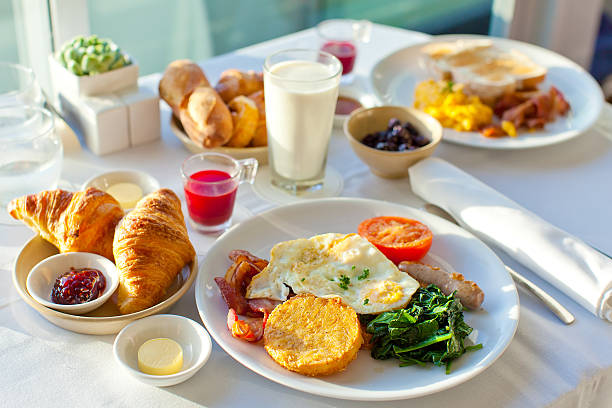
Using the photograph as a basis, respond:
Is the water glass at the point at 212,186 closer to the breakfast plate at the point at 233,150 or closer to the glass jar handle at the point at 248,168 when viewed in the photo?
the glass jar handle at the point at 248,168

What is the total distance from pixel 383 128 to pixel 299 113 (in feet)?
1.13

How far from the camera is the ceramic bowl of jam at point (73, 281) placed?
4.06 ft

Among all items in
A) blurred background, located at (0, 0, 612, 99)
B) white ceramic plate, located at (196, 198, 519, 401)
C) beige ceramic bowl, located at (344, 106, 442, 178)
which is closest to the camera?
white ceramic plate, located at (196, 198, 519, 401)

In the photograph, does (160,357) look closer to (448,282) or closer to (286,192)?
(448,282)

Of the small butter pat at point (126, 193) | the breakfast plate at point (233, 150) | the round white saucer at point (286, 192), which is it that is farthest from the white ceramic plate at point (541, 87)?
the small butter pat at point (126, 193)

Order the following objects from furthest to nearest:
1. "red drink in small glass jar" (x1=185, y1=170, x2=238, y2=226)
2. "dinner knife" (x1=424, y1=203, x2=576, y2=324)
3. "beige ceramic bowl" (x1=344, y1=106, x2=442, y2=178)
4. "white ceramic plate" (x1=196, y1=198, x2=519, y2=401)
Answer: "beige ceramic bowl" (x1=344, y1=106, x2=442, y2=178) → "red drink in small glass jar" (x1=185, y1=170, x2=238, y2=226) → "dinner knife" (x1=424, y1=203, x2=576, y2=324) → "white ceramic plate" (x1=196, y1=198, x2=519, y2=401)

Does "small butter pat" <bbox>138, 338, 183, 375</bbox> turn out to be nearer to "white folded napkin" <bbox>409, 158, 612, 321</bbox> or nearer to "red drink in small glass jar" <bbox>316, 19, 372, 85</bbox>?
"white folded napkin" <bbox>409, 158, 612, 321</bbox>

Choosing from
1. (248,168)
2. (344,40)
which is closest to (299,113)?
(248,168)

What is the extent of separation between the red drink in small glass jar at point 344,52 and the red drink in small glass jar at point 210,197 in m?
0.80

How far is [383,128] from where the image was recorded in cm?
186

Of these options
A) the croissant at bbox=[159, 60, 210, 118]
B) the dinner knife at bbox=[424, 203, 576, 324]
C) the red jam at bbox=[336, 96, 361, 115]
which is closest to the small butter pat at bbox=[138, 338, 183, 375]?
the dinner knife at bbox=[424, 203, 576, 324]

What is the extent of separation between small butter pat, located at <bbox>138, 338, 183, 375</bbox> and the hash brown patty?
6.2 inches

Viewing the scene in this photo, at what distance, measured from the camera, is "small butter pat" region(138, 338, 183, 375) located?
Result: 114 centimetres

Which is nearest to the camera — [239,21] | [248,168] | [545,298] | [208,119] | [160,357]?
[160,357]
